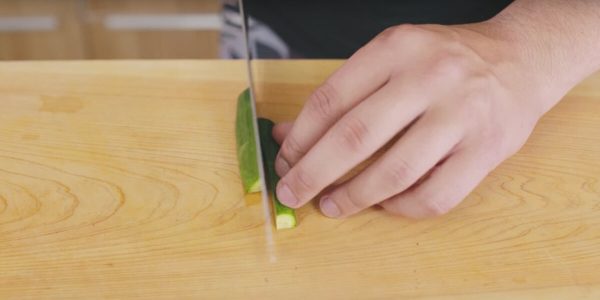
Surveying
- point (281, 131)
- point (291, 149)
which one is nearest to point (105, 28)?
point (281, 131)

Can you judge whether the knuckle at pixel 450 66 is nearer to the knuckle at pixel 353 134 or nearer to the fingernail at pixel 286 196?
the knuckle at pixel 353 134

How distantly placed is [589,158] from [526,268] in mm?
346

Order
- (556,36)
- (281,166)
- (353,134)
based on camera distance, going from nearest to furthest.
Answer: (353,134), (281,166), (556,36)

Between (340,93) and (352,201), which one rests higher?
(340,93)

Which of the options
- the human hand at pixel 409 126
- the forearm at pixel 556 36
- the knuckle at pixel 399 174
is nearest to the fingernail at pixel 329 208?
the human hand at pixel 409 126

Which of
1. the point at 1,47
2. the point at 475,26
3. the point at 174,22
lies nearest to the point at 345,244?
the point at 475,26

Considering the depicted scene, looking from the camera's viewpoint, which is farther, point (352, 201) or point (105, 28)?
point (105, 28)

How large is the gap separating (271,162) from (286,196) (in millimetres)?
116

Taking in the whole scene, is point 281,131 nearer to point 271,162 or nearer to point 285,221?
point 271,162

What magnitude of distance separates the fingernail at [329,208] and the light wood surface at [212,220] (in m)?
0.01

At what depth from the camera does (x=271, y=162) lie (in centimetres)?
135

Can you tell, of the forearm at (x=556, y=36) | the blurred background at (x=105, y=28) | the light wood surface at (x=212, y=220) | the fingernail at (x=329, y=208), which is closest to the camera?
the light wood surface at (x=212, y=220)

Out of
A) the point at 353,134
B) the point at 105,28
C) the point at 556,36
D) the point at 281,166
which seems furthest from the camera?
the point at 105,28

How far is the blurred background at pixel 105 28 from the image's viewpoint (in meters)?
3.12
